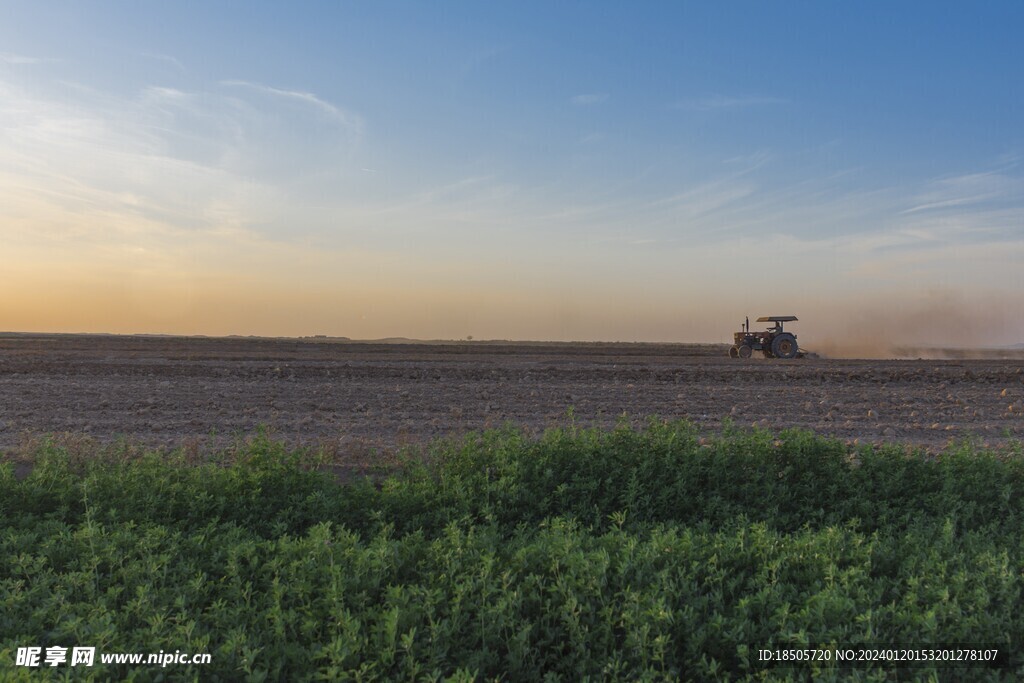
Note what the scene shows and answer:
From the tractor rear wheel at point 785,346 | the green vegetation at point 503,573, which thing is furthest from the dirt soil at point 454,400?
the tractor rear wheel at point 785,346

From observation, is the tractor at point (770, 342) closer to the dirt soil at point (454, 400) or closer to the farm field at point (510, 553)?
the dirt soil at point (454, 400)

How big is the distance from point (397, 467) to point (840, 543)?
17.3 ft

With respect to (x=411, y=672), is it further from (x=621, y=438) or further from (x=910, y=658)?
(x=621, y=438)

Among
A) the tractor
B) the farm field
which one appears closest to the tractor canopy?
the tractor

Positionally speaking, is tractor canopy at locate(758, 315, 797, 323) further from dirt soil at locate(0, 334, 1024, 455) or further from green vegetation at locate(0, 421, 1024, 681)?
green vegetation at locate(0, 421, 1024, 681)

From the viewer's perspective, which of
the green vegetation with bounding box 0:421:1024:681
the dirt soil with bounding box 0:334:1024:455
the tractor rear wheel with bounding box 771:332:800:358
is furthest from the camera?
the tractor rear wheel with bounding box 771:332:800:358

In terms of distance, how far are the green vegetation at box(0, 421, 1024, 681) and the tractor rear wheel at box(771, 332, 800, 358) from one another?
26.2m

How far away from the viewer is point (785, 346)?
107 feet

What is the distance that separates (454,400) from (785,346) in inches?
836

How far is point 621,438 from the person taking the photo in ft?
26.2

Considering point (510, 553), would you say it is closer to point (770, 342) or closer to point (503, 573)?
point (503, 573)

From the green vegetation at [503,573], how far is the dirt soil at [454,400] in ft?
5.42

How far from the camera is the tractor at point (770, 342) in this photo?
108 feet

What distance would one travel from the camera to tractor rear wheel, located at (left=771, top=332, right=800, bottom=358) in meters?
32.7
